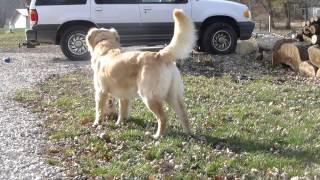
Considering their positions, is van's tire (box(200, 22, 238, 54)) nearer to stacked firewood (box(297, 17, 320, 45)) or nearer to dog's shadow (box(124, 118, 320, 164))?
stacked firewood (box(297, 17, 320, 45))

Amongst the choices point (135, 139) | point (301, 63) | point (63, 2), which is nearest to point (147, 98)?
point (135, 139)

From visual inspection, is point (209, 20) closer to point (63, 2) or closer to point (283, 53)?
point (283, 53)

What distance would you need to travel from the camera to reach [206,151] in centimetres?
570

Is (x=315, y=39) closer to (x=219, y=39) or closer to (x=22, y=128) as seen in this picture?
(x=219, y=39)

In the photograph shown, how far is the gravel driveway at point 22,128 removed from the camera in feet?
17.5

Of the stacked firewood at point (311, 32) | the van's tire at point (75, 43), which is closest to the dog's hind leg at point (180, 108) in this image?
the stacked firewood at point (311, 32)

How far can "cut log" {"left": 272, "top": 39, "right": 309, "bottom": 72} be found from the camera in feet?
38.9

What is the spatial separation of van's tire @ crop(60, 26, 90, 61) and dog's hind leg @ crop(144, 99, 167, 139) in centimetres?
789

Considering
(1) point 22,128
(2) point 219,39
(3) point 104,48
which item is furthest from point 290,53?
(1) point 22,128

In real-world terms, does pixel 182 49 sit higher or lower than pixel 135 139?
higher

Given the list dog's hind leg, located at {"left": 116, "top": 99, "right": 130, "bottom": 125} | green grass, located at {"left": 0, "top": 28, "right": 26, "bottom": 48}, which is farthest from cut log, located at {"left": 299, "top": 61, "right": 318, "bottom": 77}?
green grass, located at {"left": 0, "top": 28, "right": 26, "bottom": 48}

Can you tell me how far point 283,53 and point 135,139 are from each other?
7.06 meters

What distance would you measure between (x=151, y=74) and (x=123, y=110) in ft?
4.30

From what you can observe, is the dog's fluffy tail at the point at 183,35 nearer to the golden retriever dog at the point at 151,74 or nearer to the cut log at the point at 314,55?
the golden retriever dog at the point at 151,74
